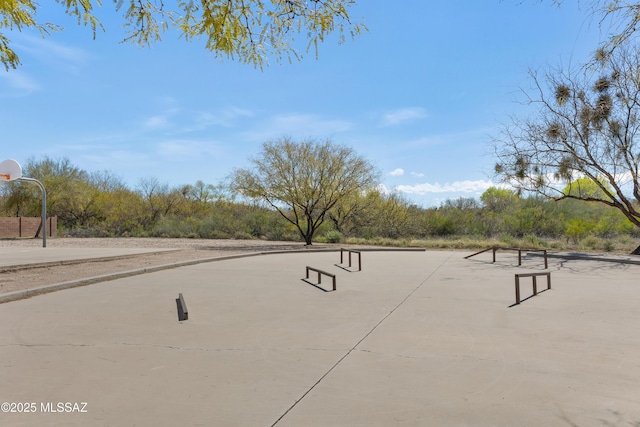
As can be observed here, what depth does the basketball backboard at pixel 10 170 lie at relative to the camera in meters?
21.6

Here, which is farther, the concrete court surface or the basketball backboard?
the basketball backboard

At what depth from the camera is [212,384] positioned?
11.4 ft

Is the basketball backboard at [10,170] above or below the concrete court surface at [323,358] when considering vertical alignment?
above

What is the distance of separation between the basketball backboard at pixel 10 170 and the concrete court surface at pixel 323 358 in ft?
58.1

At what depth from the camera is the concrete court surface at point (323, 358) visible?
2996 mm

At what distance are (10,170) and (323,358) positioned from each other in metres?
24.0

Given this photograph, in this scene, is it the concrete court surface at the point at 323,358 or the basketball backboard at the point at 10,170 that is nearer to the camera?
the concrete court surface at the point at 323,358

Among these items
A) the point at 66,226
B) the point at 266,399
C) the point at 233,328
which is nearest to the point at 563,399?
the point at 266,399

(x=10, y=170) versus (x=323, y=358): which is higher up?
(x=10, y=170)

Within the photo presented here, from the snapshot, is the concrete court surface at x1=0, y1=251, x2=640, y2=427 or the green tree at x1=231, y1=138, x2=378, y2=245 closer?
the concrete court surface at x1=0, y1=251, x2=640, y2=427

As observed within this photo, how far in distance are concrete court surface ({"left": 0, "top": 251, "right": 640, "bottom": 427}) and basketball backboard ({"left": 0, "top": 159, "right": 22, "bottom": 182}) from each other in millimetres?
17698

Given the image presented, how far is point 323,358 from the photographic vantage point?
412 cm

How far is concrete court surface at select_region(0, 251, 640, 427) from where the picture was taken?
2996mm

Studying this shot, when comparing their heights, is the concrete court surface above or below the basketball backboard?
below
